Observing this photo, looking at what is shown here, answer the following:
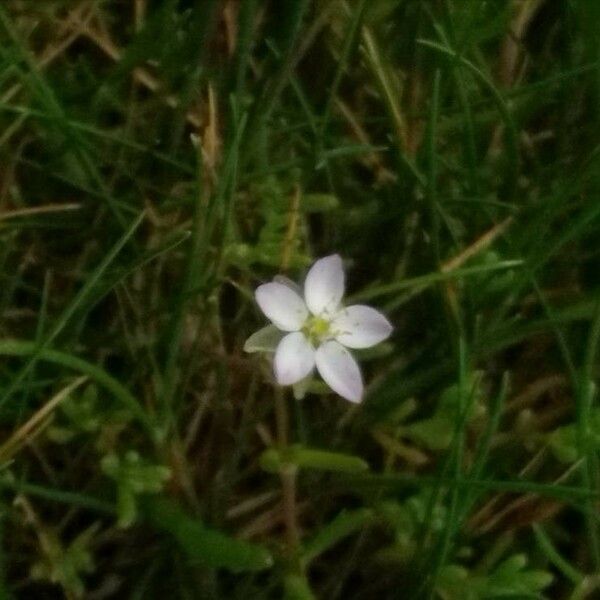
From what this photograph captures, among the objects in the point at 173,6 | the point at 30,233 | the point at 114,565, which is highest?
the point at 173,6

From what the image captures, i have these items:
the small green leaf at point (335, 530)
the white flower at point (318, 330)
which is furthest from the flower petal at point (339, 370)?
the small green leaf at point (335, 530)

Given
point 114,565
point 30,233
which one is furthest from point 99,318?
point 114,565

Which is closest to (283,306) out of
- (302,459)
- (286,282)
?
(286,282)

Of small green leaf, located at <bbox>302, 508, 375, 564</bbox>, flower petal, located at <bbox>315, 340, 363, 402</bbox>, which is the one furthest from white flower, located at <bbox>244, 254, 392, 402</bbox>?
small green leaf, located at <bbox>302, 508, 375, 564</bbox>

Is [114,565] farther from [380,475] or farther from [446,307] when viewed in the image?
[446,307]

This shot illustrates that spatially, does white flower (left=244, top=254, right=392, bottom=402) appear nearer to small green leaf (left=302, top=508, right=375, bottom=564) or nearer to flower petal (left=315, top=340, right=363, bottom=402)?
flower petal (left=315, top=340, right=363, bottom=402)
